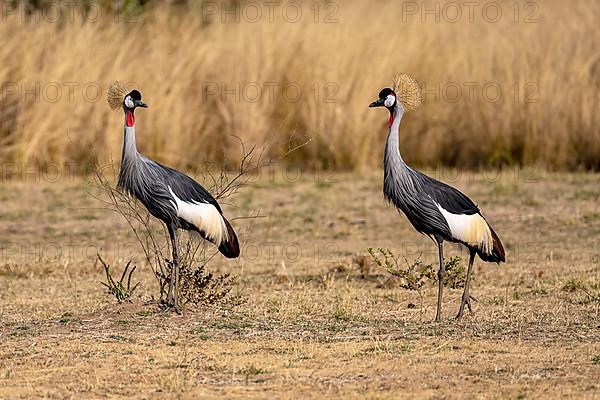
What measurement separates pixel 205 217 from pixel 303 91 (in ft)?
25.2

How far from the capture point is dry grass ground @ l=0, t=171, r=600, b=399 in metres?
6.10

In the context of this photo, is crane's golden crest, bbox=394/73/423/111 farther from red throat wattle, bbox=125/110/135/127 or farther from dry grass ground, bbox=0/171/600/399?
red throat wattle, bbox=125/110/135/127

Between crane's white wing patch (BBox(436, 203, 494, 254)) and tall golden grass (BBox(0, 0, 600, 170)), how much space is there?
23.3ft

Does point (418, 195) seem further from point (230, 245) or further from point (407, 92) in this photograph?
point (230, 245)

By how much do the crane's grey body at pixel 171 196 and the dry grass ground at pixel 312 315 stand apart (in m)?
0.56

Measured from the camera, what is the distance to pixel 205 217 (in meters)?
7.62

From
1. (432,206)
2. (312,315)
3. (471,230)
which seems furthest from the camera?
(312,315)

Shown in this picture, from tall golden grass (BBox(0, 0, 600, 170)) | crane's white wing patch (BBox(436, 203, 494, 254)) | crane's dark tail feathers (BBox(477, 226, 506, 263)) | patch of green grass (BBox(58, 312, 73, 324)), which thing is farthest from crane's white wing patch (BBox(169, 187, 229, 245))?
tall golden grass (BBox(0, 0, 600, 170))

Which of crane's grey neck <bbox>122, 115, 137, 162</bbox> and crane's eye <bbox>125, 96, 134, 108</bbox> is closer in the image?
crane's grey neck <bbox>122, 115, 137, 162</bbox>

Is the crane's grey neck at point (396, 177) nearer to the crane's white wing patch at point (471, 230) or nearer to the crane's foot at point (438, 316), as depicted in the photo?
the crane's white wing patch at point (471, 230)

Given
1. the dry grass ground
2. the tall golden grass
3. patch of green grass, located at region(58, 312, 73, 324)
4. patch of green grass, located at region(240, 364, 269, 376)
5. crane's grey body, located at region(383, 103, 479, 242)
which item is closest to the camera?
the dry grass ground

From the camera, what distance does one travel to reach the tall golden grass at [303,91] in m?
14.5

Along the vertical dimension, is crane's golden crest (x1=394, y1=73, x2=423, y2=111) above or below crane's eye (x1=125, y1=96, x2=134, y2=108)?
above

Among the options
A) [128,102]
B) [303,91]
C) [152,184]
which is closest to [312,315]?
[152,184]
